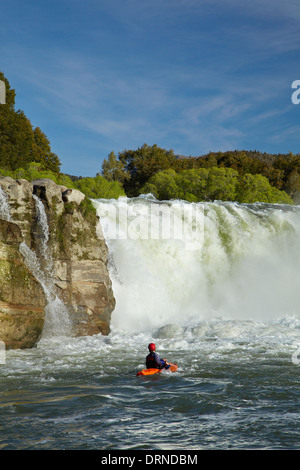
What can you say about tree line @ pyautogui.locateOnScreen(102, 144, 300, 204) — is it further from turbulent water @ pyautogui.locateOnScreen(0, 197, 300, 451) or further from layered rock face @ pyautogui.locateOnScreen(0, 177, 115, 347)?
layered rock face @ pyautogui.locateOnScreen(0, 177, 115, 347)

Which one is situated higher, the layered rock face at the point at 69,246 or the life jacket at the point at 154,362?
the layered rock face at the point at 69,246

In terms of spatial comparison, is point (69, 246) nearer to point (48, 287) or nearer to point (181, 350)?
point (48, 287)

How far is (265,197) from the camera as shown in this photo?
49719 millimetres

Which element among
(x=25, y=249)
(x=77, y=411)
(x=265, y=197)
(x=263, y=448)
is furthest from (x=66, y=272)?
(x=265, y=197)

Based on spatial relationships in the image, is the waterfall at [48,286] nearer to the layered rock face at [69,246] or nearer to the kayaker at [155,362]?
the layered rock face at [69,246]

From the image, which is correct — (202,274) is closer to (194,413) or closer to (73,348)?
(73,348)

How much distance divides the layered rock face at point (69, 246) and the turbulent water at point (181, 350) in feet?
2.69

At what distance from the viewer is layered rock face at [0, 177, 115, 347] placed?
16.5 metres

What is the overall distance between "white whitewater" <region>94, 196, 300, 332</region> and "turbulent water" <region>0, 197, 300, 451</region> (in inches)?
2.4

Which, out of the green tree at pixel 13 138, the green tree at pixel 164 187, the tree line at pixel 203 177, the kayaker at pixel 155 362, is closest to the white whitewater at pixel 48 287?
the kayaker at pixel 155 362

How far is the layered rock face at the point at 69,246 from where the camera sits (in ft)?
54.0

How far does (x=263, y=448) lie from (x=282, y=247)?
21.8 metres

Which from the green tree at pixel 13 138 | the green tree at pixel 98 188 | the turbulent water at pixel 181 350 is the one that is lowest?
the turbulent water at pixel 181 350

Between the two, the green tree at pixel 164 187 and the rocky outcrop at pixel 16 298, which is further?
the green tree at pixel 164 187
